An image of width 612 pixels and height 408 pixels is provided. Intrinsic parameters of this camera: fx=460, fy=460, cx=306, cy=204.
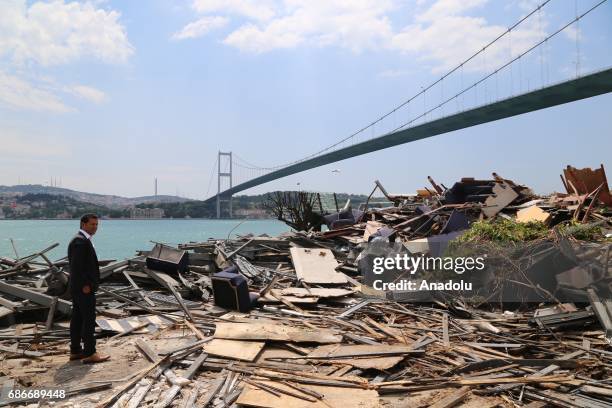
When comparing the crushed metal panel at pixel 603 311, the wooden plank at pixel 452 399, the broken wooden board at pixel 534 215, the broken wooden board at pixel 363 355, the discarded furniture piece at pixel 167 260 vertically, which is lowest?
the wooden plank at pixel 452 399

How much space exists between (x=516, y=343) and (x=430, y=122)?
124 feet

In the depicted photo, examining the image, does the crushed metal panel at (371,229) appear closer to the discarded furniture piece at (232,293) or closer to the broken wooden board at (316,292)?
the broken wooden board at (316,292)

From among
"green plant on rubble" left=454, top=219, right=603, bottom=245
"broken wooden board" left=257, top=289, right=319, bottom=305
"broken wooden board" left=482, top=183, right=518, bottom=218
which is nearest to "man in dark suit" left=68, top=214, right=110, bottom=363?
"broken wooden board" left=257, top=289, right=319, bottom=305

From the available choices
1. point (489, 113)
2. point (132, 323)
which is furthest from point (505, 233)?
point (489, 113)

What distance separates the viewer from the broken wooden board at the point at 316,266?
30.2 feet

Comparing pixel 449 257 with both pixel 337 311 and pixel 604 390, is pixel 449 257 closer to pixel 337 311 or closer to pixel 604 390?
pixel 337 311

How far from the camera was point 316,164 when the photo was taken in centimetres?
5284

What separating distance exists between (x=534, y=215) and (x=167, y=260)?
313 inches

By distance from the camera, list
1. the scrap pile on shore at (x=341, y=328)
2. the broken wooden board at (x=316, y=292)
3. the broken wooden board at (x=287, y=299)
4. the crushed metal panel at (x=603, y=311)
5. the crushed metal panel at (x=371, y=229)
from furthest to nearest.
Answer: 1. the crushed metal panel at (x=371, y=229)
2. the broken wooden board at (x=316, y=292)
3. the broken wooden board at (x=287, y=299)
4. the crushed metal panel at (x=603, y=311)
5. the scrap pile on shore at (x=341, y=328)

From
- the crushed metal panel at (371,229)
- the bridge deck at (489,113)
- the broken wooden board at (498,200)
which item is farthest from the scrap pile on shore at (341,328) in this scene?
the bridge deck at (489,113)

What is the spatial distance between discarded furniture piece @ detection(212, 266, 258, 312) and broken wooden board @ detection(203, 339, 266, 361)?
1.79 metres

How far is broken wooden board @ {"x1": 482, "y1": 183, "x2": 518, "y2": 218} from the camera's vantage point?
464 inches

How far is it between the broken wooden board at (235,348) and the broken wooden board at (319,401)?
76 centimetres

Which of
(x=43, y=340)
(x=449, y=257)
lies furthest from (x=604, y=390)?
(x=43, y=340)
